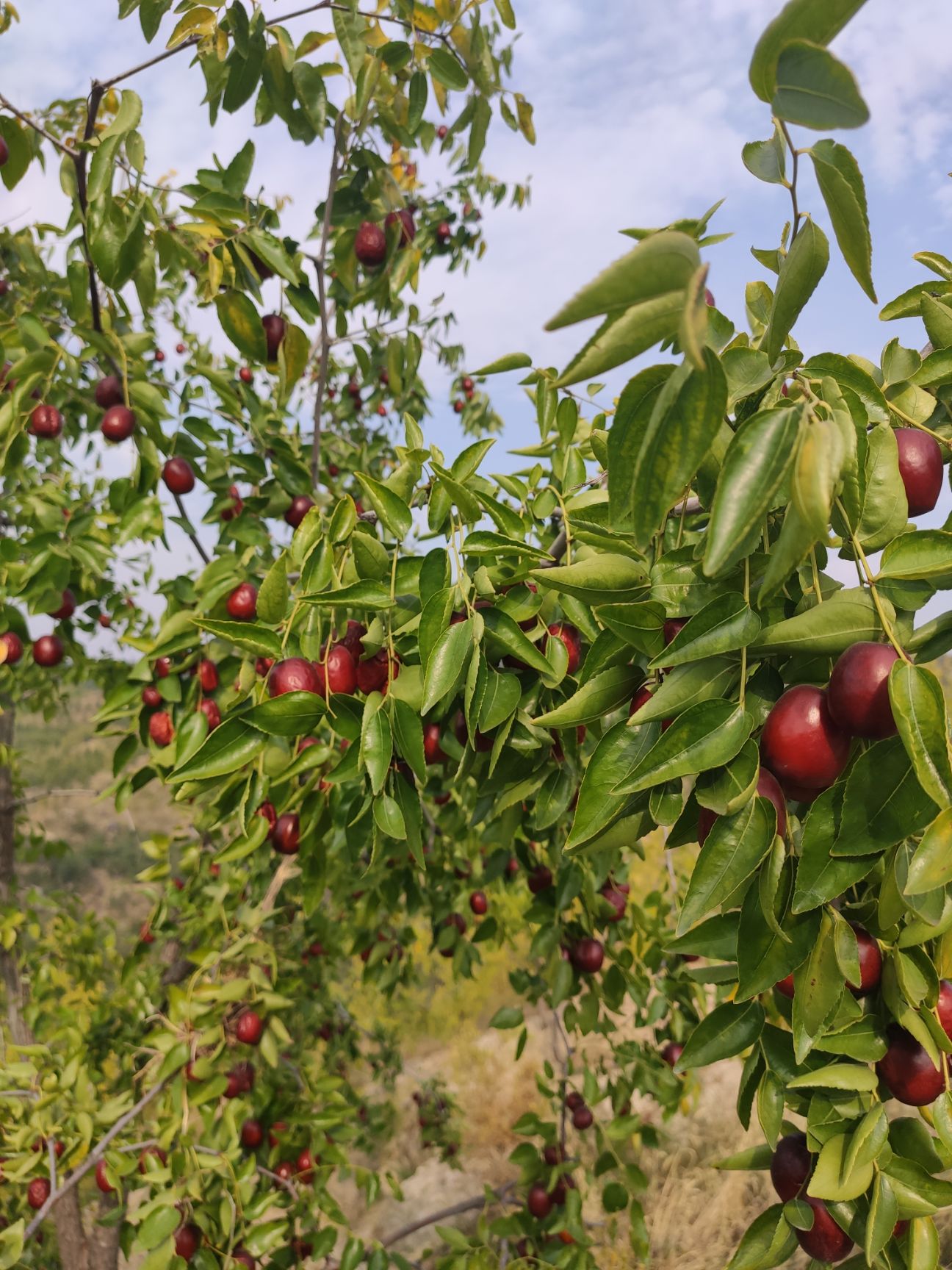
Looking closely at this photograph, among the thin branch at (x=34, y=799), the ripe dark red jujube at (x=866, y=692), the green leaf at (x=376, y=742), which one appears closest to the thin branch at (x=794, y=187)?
the ripe dark red jujube at (x=866, y=692)

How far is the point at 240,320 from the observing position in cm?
176

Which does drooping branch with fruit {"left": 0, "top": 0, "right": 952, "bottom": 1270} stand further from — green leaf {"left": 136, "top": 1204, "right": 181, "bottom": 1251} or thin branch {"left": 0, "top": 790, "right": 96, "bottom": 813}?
thin branch {"left": 0, "top": 790, "right": 96, "bottom": 813}

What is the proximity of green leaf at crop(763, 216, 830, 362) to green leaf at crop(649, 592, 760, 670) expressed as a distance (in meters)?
0.23

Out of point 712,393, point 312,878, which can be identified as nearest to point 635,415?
point 712,393

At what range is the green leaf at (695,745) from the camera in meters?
0.68

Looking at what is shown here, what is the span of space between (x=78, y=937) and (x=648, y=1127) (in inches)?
123

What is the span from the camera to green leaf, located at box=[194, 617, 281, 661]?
110cm

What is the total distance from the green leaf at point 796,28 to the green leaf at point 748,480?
0.23 m

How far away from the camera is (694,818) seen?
2.67 ft

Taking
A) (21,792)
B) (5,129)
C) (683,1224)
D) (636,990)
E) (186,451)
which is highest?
(5,129)

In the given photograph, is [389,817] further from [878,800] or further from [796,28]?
[796,28]

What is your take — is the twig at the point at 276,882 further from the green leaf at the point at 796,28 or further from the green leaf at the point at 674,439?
the green leaf at the point at 796,28

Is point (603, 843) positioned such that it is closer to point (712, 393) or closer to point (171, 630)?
point (712, 393)

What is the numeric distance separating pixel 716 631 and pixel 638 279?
33 cm
